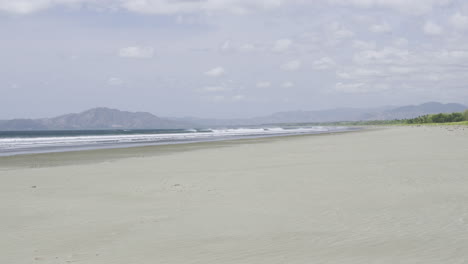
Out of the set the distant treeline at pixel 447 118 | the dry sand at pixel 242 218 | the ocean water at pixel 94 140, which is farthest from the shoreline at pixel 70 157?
the distant treeline at pixel 447 118

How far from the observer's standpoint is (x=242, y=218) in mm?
6539

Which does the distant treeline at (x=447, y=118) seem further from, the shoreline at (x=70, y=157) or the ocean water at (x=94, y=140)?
the shoreline at (x=70, y=157)

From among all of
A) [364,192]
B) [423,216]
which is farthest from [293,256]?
[364,192]

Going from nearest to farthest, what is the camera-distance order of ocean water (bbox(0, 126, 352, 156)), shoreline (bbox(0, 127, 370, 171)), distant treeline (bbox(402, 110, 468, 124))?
1. shoreline (bbox(0, 127, 370, 171))
2. ocean water (bbox(0, 126, 352, 156))
3. distant treeline (bbox(402, 110, 468, 124))

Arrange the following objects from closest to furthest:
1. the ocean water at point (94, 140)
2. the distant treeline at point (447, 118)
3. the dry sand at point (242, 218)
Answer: the dry sand at point (242, 218)
the ocean water at point (94, 140)
the distant treeline at point (447, 118)

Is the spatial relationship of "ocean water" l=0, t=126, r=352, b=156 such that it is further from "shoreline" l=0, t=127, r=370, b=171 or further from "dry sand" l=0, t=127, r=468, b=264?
"dry sand" l=0, t=127, r=468, b=264

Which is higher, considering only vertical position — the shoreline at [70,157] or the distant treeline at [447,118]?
the distant treeline at [447,118]

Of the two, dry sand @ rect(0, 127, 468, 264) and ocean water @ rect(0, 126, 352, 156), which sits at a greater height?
ocean water @ rect(0, 126, 352, 156)

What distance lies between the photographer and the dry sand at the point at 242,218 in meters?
4.85

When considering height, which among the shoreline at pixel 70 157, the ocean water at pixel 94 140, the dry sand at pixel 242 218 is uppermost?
the ocean water at pixel 94 140

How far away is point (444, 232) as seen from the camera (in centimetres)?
550

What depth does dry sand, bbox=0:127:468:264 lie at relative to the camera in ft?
15.9

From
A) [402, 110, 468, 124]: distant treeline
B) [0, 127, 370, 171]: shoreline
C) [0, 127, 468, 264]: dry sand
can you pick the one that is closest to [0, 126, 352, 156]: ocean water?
[0, 127, 370, 171]: shoreline

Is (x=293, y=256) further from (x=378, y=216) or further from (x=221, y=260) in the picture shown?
(x=378, y=216)
